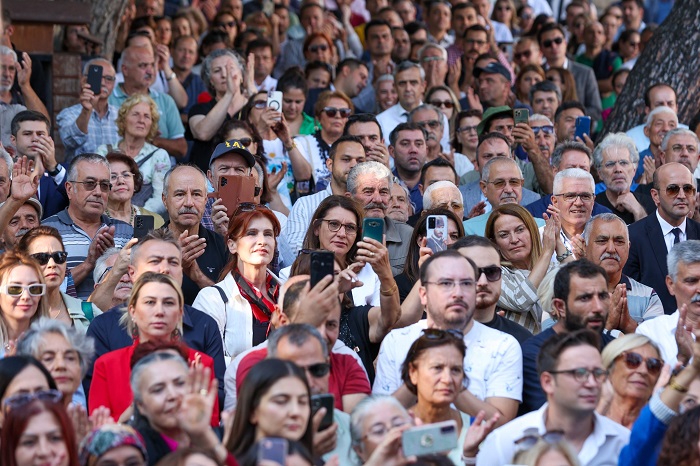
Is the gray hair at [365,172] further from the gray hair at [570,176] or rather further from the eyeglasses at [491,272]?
the eyeglasses at [491,272]

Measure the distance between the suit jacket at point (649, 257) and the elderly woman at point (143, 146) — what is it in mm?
3152

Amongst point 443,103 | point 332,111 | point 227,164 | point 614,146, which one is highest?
point 443,103

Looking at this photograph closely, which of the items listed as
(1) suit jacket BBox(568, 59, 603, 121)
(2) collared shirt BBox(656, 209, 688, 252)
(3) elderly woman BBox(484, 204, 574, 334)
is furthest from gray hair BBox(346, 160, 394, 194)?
(1) suit jacket BBox(568, 59, 603, 121)

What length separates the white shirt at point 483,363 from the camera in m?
7.07

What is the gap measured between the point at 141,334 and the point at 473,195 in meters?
4.39

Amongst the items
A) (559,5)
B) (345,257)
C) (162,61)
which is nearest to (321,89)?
(162,61)

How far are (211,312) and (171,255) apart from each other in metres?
0.37

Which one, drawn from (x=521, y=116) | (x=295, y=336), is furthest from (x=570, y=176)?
(x=295, y=336)

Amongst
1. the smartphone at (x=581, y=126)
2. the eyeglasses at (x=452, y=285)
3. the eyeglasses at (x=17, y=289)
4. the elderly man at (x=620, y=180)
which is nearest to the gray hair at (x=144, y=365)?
the eyeglasses at (x=17, y=289)

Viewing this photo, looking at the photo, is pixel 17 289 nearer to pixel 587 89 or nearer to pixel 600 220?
pixel 600 220

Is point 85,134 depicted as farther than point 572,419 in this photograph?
Yes

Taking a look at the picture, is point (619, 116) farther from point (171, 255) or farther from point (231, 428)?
point (231, 428)

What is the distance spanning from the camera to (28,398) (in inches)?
221

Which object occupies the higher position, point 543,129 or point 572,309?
point 543,129
